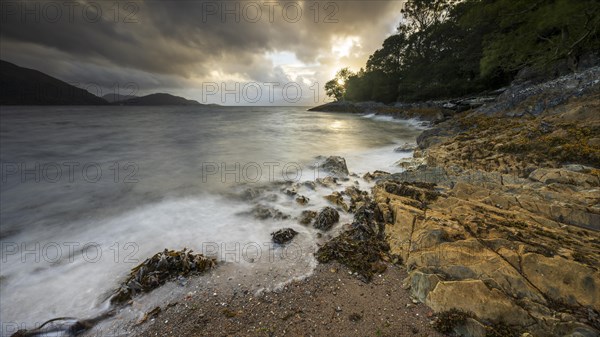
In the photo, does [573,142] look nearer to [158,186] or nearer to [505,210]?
[505,210]

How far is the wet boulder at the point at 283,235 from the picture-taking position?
482 centimetres

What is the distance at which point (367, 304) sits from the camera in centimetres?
317

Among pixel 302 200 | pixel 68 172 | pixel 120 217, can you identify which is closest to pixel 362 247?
pixel 302 200

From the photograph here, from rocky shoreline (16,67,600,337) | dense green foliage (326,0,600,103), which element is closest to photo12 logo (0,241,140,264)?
rocky shoreline (16,67,600,337)

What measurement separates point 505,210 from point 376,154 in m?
8.76

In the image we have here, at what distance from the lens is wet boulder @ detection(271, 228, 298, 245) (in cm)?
482

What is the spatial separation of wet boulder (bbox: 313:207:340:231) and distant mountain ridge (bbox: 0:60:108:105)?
6966 inches

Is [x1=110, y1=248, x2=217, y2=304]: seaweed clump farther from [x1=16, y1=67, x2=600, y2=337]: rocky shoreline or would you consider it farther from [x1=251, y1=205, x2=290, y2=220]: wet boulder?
[x1=251, y1=205, x2=290, y2=220]: wet boulder

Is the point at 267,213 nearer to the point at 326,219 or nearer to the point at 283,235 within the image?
the point at 283,235

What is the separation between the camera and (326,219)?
528 cm

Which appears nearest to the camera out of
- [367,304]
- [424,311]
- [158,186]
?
[424,311]

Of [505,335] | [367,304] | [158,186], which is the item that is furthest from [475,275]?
[158,186]

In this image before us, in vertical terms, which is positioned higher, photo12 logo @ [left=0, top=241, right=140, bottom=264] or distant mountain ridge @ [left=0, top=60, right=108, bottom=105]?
distant mountain ridge @ [left=0, top=60, right=108, bottom=105]

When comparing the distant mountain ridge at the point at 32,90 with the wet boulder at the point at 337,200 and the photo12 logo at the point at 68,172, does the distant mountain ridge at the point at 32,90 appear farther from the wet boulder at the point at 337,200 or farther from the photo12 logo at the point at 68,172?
the wet boulder at the point at 337,200
